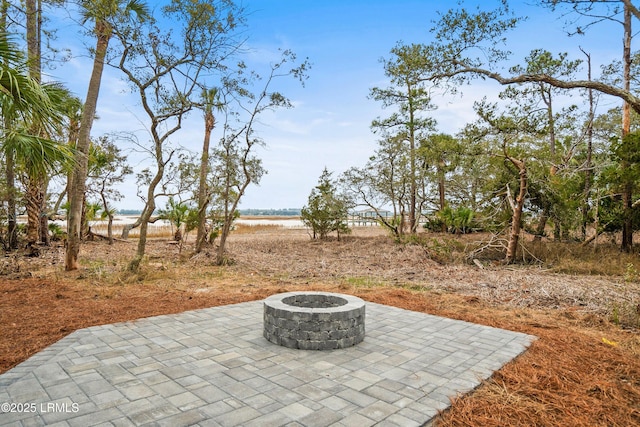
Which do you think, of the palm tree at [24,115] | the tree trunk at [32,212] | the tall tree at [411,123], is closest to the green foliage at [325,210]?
the tall tree at [411,123]

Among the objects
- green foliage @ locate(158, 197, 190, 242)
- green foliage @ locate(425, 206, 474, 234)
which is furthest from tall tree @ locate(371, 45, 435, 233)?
green foliage @ locate(158, 197, 190, 242)

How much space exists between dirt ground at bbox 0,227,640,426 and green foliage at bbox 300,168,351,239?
3680 millimetres

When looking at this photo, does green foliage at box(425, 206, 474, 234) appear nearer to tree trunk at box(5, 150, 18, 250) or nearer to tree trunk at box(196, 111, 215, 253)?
tree trunk at box(196, 111, 215, 253)

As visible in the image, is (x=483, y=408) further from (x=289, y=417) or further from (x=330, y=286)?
(x=330, y=286)

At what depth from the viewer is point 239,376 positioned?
11.1 feet

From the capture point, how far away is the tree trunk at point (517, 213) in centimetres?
1091

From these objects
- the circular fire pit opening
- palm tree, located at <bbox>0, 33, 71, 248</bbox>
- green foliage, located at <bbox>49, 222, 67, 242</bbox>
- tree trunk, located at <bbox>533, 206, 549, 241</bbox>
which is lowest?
the circular fire pit opening

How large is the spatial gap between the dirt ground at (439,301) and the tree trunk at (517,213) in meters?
0.87

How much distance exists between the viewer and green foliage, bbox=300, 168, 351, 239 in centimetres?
1709

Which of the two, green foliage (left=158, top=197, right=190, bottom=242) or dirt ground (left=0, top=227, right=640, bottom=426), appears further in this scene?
green foliage (left=158, top=197, right=190, bottom=242)

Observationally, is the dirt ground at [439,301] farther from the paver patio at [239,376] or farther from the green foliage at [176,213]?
the green foliage at [176,213]

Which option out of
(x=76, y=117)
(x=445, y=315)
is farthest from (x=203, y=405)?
(x=76, y=117)

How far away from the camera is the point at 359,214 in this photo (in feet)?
55.3

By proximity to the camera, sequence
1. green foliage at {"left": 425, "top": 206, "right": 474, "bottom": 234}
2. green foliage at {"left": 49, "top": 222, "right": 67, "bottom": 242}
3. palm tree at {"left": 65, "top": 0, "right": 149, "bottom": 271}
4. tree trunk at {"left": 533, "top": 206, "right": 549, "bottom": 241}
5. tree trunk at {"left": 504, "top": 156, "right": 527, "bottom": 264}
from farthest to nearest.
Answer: green foliage at {"left": 425, "top": 206, "right": 474, "bottom": 234} → green foliage at {"left": 49, "top": 222, "right": 67, "bottom": 242} → tree trunk at {"left": 533, "top": 206, "right": 549, "bottom": 241} → tree trunk at {"left": 504, "top": 156, "right": 527, "bottom": 264} → palm tree at {"left": 65, "top": 0, "right": 149, "bottom": 271}
